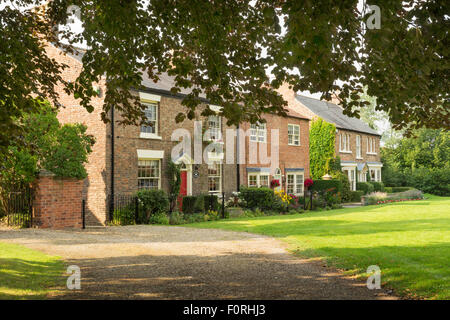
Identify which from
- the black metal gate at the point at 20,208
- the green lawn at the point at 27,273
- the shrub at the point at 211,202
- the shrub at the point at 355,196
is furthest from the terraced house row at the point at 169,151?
the green lawn at the point at 27,273

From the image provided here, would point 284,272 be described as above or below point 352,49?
below

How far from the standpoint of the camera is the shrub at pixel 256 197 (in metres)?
22.4

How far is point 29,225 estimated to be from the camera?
1438 cm

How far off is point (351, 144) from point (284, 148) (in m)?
12.1

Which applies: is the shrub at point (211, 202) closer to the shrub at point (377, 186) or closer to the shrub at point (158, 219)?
the shrub at point (158, 219)

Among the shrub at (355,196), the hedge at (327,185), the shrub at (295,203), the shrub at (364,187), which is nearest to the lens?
the shrub at (295,203)

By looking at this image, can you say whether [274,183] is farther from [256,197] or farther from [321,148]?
[321,148]

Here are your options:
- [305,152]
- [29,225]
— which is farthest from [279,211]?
[29,225]

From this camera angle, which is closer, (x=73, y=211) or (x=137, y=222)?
(x=73, y=211)

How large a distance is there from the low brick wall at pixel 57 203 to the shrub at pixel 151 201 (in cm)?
272

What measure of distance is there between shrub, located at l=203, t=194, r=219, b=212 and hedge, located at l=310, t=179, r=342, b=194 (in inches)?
400

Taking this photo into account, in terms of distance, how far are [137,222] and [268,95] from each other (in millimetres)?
11050

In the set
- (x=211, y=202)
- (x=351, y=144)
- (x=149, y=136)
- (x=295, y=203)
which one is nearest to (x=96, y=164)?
(x=149, y=136)
